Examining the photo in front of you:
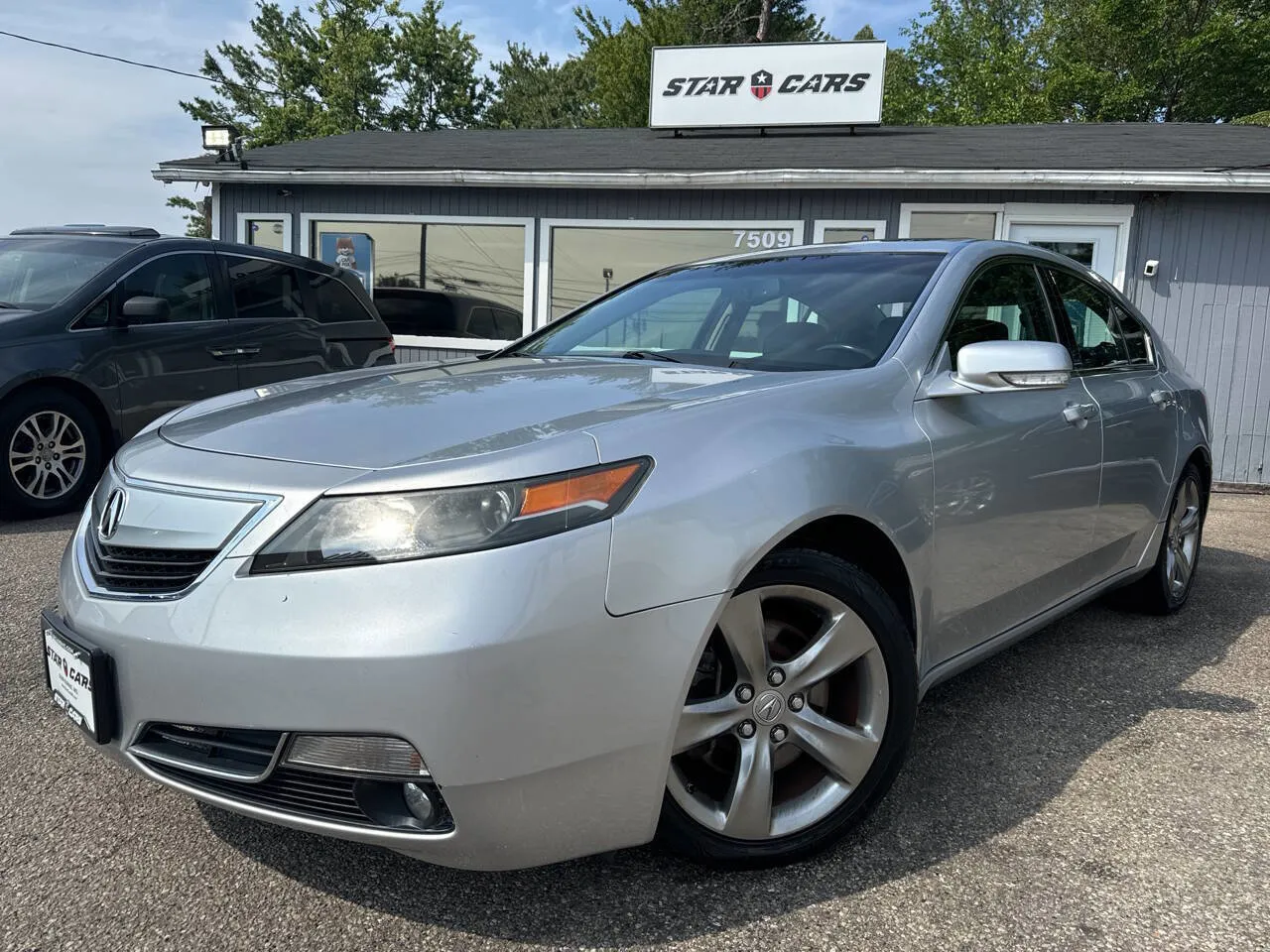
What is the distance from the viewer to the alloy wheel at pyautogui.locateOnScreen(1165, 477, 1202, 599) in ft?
13.6

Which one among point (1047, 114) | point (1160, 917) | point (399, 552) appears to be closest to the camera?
point (399, 552)

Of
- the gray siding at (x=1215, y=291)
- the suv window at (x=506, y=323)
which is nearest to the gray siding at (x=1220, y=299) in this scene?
the gray siding at (x=1215, y=291)

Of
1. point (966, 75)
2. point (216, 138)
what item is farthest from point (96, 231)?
point (966, 75)

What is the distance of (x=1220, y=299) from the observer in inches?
337

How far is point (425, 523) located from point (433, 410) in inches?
20.8

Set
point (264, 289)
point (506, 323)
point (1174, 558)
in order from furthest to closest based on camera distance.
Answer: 1. point (506, 323)
2. point (264, 289)
3. point (1174, 558)

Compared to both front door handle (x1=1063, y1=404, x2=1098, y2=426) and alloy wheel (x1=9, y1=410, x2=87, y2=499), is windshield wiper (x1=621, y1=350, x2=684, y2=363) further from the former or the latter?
alloy wheel (x1=9, y1=410, x2=87, y2=499)

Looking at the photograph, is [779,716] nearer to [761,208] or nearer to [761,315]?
[761,315]

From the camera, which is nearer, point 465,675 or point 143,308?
point 465,675

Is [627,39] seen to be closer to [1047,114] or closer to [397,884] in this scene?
[1047,114]

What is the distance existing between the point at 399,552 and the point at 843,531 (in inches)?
41.9

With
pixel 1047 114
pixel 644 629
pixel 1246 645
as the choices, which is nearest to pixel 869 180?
pixel 1246 645

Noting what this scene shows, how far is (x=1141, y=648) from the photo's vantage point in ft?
12.6

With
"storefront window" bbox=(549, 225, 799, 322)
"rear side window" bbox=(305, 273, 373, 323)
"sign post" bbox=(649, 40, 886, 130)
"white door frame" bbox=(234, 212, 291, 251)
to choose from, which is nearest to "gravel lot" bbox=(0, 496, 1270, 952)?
"rear side window" bbox=(305, 273, 373, 323)
